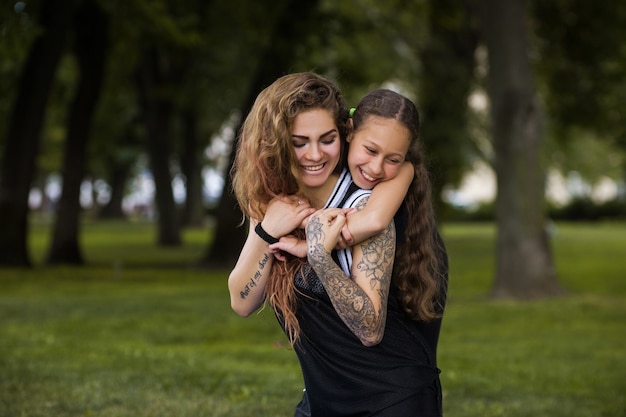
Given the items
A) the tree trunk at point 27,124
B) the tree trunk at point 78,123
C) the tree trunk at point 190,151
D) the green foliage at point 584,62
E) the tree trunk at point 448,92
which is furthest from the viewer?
the tree trunk at point 190,151

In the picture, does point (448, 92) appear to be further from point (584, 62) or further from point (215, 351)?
point (215, 351)

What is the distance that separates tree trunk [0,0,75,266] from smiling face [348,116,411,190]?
61.5ft

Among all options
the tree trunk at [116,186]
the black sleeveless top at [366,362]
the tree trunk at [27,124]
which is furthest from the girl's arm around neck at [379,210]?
the tree trunk at [116,186]

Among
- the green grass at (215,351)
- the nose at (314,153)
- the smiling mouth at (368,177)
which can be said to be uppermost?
the nose at (314,153)

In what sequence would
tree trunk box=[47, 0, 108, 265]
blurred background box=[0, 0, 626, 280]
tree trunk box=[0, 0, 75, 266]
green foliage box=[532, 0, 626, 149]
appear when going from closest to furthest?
blurred background box=[0, 0, 626, 280] < tree trunk box=[0, 0, 75, 266] < green foliage box=[532, 0, 626, 149] < tree trunk box=[47, 0, 108, 265]

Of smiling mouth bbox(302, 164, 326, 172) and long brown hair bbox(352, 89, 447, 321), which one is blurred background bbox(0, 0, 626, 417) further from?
smiling mouth bbox(302, 164, 326, 172)

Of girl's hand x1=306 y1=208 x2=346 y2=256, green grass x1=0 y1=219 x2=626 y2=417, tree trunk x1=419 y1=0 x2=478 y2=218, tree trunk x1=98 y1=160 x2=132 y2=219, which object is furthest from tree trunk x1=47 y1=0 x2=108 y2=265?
tree trunk x1=98 y1=160 x2=132 y2=219

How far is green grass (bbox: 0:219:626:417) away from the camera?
800 cm

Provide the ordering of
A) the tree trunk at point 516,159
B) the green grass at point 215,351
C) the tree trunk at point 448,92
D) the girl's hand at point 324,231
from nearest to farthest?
the girl's hand at point 324,231, the green grass at point 215,351, the tree trunk at point 516,159, the tree trunk at point 448,92

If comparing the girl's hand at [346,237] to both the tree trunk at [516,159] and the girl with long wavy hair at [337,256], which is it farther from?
the tree trunk at [516,159]

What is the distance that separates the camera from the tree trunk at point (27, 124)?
70.5 feet

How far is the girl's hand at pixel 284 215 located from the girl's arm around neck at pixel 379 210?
0.61 feet

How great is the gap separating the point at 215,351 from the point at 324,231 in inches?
306

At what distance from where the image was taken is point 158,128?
33.8m
